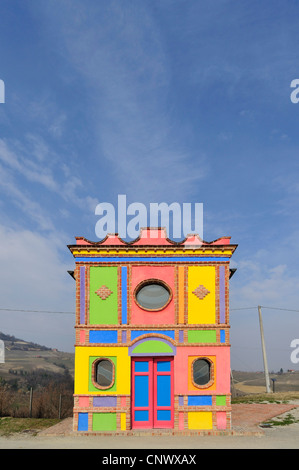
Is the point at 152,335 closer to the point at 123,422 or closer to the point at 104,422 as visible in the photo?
the point at 123,422

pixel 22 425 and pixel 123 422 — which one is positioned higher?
pixel 123 422

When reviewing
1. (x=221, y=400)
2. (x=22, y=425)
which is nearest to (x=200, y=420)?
(x=221, y=400)

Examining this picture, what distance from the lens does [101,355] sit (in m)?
15.1

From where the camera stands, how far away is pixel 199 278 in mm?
15625

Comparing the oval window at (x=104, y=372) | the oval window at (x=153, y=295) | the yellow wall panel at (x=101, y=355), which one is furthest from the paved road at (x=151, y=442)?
the oval window at (x=153, y=295)

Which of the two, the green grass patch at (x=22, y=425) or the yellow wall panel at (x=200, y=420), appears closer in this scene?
the yellow wall panel at (x=200, y=420)

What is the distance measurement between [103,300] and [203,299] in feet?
12.3

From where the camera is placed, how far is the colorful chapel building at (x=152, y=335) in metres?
14.9

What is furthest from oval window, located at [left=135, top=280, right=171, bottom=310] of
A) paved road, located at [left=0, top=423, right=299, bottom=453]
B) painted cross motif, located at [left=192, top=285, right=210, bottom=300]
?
paved road, located at [left=0, top=423, right=299, bottom=453]

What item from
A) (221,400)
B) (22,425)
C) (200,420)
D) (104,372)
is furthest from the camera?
(22,425)

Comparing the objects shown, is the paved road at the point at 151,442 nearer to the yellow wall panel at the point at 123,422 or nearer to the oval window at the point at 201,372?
the yellow wall panel at the point at 123,422

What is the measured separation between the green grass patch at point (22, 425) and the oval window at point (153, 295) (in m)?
6.31

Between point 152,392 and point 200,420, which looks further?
point 152,392
